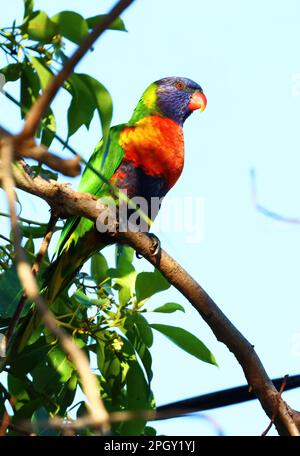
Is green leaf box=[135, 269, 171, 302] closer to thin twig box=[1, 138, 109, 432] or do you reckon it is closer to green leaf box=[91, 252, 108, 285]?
green leaf box=[91, 252, 108, 285]

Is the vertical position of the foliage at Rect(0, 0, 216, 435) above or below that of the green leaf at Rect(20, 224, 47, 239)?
below

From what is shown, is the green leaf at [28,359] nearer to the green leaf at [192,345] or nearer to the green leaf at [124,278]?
the green leaf at [124,278]

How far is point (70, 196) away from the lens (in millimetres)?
1944

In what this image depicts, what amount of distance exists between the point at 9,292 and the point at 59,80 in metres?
1.52

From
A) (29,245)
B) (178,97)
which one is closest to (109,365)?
(29,245)

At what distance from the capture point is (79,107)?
1809 mm

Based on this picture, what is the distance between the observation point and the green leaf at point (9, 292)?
2093mm

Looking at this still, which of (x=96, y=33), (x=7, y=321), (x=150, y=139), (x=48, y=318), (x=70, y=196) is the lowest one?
(x=48, y=318)

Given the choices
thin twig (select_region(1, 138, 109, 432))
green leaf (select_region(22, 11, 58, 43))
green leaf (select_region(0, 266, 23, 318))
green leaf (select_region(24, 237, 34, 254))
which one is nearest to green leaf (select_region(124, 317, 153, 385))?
green leaf (select_region(0, 266, 23, 318))

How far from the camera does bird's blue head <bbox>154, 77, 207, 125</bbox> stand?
3612 mm

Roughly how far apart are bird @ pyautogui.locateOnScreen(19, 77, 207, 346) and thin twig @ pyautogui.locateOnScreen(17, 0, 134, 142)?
1858 millimetres

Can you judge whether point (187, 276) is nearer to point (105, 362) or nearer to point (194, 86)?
point (105, 362)

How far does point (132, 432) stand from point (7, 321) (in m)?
0.60

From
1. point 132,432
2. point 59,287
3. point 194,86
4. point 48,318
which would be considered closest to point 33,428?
point 132,432
